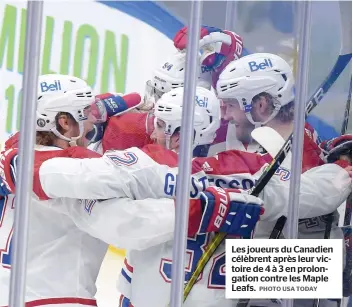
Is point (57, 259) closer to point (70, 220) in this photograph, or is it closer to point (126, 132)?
point (70, 220)

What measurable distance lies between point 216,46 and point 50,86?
0.36 meters

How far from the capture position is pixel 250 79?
1.89 metres

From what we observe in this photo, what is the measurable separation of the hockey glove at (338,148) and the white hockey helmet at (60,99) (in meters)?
0.50

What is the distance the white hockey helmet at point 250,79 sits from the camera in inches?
73.0

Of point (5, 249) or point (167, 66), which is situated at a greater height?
point (167, 66)

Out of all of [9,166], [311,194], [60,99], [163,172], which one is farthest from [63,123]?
[311,194]

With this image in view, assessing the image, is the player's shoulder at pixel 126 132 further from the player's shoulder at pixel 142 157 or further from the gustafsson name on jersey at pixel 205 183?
the gustafsson name on jersey at pixel 205 183

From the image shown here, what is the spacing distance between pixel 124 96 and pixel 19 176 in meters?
0.34

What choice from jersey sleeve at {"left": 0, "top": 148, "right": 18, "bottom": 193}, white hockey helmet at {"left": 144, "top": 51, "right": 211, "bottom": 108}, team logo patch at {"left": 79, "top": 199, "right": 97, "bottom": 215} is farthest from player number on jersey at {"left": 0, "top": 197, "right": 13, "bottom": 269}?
white hockey helmet at {"left": 144, "top": 51, "right": 211, "bottom": 108}

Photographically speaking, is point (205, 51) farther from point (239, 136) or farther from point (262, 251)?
point (262, 251)

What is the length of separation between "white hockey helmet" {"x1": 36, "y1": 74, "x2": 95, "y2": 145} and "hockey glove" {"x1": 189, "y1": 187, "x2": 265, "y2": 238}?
348 millimetres

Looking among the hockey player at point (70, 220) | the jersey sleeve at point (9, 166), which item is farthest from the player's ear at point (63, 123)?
the jersey sleeve at point (9, 166)

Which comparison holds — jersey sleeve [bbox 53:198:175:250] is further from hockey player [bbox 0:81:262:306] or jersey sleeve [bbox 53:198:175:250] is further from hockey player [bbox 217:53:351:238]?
hockey player [bbox 217:53:351:238]

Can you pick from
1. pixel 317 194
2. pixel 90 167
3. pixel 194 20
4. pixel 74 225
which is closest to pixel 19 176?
pixel 90 167
